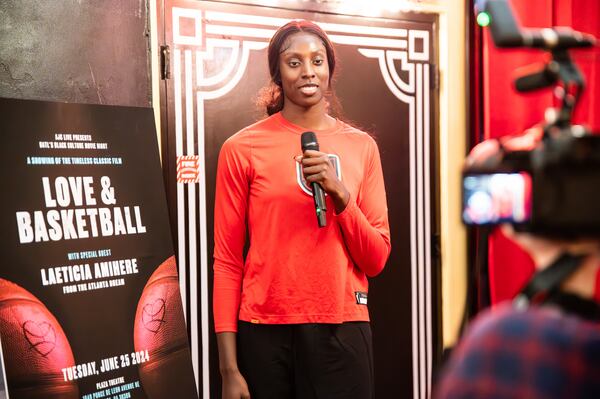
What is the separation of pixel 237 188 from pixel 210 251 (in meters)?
0.62

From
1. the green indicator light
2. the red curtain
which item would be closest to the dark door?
the red curtain

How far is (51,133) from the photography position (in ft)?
8.05

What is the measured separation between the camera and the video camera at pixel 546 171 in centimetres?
109

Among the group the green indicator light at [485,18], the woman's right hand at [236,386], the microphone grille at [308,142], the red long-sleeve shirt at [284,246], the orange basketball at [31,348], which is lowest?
the woman's right hand at [236,386]

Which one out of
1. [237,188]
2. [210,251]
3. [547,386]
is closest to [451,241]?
[210,251]

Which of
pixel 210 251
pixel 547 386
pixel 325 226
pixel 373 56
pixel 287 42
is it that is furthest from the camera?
pixel 373 56

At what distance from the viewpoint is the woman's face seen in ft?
8.46

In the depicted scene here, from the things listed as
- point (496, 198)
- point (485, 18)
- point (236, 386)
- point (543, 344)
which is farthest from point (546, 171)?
point (236, 386)

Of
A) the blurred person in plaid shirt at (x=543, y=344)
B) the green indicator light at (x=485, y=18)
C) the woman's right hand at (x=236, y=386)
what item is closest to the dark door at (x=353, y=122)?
the woman's right hand at (x=236, y=386)

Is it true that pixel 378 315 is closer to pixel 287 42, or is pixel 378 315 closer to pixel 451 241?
pixel 451 241

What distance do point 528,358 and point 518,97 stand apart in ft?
9.25

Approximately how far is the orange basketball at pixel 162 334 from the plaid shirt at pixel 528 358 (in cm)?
170

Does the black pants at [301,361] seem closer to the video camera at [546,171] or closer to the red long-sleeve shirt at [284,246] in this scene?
the red long-sleeve shirt at [284,246]

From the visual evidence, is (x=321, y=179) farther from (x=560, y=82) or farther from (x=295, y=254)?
(x=560, y=82)
